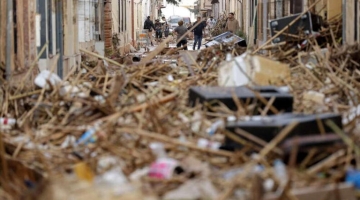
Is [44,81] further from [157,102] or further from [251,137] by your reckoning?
[251,137]

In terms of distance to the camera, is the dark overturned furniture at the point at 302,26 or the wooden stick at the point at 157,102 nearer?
→ the wooden stick at the point at 157,102

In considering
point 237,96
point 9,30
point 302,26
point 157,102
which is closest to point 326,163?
point 237,96

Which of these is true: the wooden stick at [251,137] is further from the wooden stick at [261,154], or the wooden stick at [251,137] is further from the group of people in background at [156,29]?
the group of people in background at [156,29]

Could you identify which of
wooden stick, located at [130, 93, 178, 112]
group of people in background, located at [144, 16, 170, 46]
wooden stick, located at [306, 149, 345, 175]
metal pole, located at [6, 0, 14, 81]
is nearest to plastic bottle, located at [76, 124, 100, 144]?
wooden stick, located at [130, 93, 178, 112]

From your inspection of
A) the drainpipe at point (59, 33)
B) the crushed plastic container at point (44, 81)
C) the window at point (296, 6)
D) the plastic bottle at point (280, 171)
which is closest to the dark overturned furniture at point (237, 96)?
the plastic bottle at point (280, 171)

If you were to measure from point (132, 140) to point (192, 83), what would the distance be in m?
3.05

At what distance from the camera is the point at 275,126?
5.86 metres

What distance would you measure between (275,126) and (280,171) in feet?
2.28

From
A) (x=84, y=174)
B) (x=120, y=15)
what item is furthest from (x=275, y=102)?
(x=120, y=15)

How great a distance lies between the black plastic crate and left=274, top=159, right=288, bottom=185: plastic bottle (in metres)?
0.44

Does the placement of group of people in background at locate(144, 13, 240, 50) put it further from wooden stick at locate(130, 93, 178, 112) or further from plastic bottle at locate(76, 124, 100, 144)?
plastic bottle at locate(76, 124, 100, 144)

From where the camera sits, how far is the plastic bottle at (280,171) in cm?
507

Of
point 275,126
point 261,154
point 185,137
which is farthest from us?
point 185,137

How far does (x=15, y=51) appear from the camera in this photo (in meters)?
10.1
